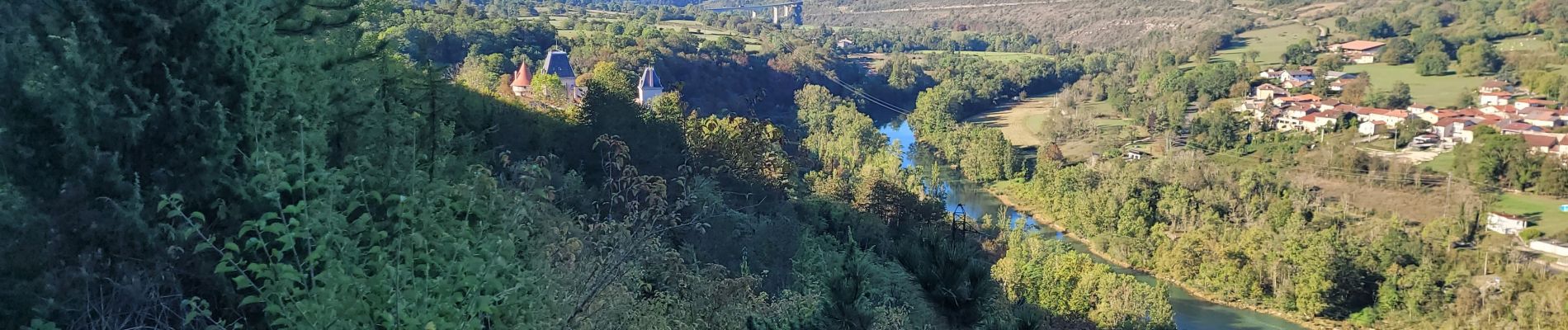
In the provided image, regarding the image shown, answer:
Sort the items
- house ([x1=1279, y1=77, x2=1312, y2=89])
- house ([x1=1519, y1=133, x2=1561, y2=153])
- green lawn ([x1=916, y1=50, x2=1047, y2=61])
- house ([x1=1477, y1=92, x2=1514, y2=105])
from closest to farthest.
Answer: house ([x1=1519, y1=133, x2=1561, y2=153]) → house ([x1=1477, y1=92, x2=1514, y2=105]) → house ([x1=1279, y1=77, x2=1312, y2=89]) → green lawn ([x1=916, y1=50, x2=1047, y2=61])

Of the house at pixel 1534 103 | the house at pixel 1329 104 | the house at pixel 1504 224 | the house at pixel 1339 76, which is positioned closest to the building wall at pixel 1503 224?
the house at pixel 1504 224

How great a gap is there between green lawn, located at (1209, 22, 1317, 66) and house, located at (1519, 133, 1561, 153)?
21.8 metres

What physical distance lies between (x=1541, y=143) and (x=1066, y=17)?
58790 millimetres

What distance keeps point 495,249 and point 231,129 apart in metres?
1.21

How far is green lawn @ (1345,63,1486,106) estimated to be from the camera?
141 feet

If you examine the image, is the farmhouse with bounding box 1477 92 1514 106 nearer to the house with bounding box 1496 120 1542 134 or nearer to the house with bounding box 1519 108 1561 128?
the house with bounding box 1519 108 1561 128

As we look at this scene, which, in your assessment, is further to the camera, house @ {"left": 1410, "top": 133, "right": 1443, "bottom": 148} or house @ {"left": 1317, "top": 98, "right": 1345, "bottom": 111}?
house @ {"left": 1317, "top": 98, "right": 1345, "bottom": 111}

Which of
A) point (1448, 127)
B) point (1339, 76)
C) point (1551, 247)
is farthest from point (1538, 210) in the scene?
point (1339, 76)

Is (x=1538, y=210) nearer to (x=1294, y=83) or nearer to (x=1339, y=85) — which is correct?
(x=1339, y=85)

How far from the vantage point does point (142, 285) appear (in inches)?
118

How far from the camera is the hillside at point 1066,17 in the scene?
248 feet

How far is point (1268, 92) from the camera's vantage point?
1651 inches

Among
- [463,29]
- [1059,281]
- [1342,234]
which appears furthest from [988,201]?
[463,29]

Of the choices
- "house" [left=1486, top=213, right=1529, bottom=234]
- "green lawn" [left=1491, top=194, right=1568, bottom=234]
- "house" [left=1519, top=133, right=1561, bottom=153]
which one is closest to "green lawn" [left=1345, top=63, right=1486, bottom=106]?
"house" [left=1519, top=133, right=1561, bottom=153]
